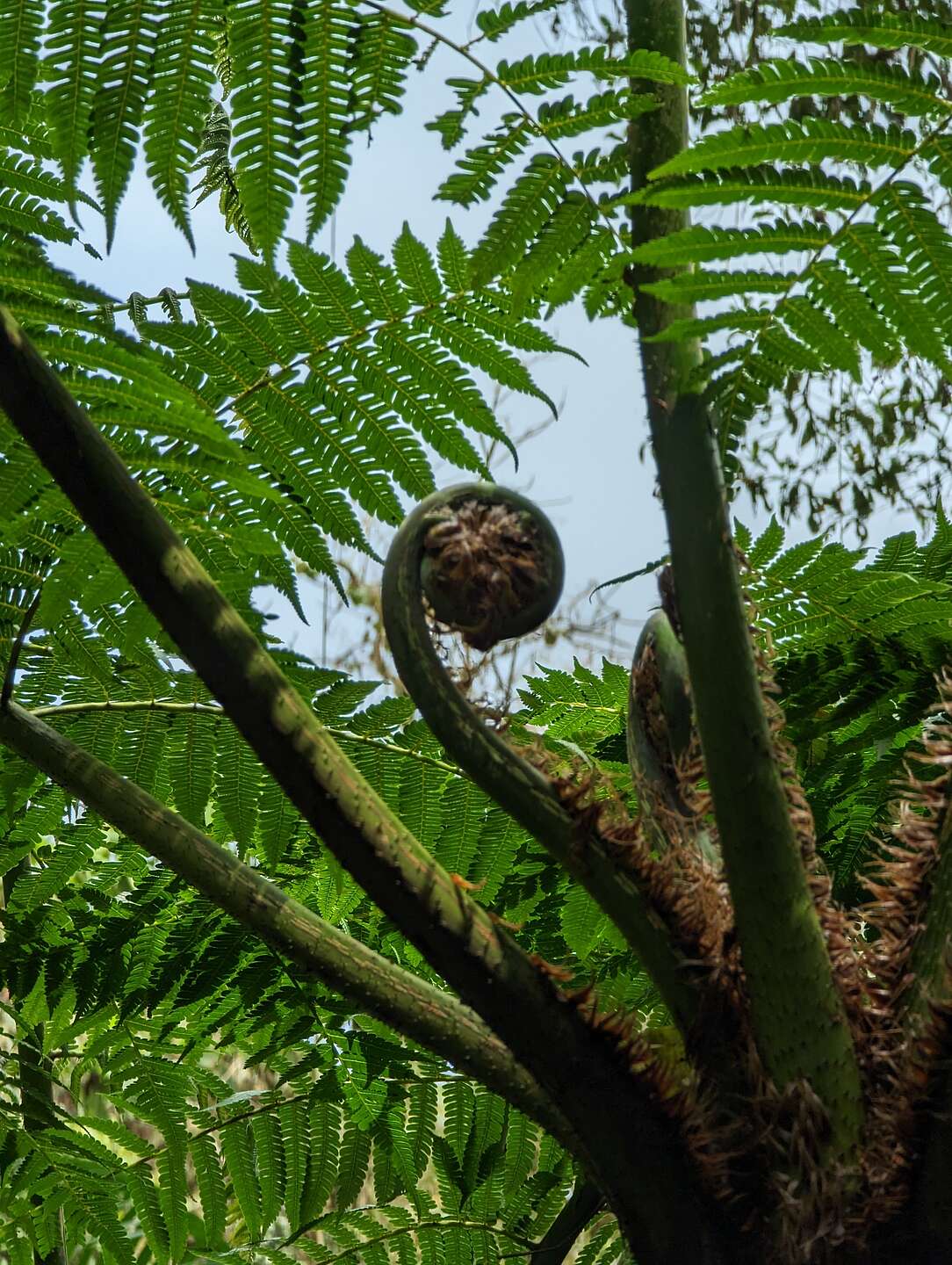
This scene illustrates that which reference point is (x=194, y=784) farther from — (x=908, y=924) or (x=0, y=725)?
(x=908, y=924)

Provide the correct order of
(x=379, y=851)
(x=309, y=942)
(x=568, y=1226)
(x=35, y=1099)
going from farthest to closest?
(x=35, y=1099) < (x=568, y=1226) < (x=309, y=942) < (x=379, y=851)

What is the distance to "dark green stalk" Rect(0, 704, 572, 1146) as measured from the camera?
40.8 inches

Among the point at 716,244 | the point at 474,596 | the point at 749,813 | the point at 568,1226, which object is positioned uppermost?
the point at 716,244

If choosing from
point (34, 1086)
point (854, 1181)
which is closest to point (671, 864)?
point (854, 1181)

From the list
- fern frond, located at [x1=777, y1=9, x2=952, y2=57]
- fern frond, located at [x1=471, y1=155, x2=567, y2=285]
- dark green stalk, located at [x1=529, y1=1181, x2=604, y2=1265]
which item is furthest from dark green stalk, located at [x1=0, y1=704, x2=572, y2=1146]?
fern frond, located at [x1=777, y1=9, x2=952, y2=57]

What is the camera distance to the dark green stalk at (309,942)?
1.04 metres

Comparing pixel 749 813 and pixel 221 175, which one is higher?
pixel 221 175

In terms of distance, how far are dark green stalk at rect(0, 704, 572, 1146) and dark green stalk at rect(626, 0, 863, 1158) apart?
199mm

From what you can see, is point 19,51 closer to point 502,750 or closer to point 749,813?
point 502,750

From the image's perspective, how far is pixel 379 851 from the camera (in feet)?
2.73

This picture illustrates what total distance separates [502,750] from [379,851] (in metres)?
0.12

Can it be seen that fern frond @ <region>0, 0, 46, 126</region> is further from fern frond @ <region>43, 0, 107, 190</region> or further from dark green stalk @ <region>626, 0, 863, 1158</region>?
dark green stalk @ <region>626, 0, 863, 1158</region>

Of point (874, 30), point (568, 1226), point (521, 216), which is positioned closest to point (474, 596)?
point (521, 216)

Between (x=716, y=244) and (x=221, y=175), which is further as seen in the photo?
(x=221, y=175)
